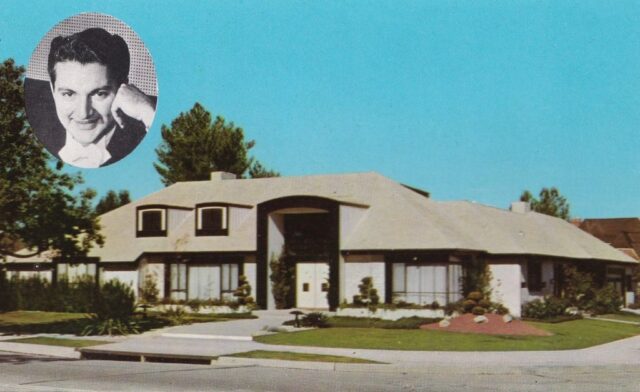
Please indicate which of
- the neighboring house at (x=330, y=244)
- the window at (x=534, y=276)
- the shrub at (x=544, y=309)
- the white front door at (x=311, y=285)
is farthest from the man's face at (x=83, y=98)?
the window at (x=534, y=276)

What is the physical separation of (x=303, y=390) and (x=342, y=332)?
14677 millimetres

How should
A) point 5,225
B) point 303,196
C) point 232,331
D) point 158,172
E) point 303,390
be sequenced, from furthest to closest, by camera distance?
1. point 158,172
2. point 303,196
3. point 232,331
4. point 5,225
5. point 303,390

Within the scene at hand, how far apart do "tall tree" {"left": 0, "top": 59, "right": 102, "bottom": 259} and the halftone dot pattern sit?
6.99 meters

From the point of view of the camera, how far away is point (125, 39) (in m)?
21.8

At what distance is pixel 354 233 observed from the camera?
4091 cm

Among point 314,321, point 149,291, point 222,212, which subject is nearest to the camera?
point 314,321

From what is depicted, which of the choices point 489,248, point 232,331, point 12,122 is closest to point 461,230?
point 489,248

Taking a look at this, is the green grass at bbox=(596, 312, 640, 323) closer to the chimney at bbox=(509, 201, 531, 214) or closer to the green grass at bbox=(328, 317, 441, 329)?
the chimney at bbox=(509, 201, 531, 214)

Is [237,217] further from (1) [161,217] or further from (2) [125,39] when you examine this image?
(2) [125,39]

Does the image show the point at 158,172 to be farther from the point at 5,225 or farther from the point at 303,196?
the point at 5,225

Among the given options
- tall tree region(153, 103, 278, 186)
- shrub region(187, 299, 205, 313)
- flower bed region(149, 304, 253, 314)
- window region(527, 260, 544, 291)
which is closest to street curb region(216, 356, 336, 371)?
flower bed region(149, 304, 253, 314)

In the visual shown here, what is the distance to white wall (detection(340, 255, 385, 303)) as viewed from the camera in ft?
128

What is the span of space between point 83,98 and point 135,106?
1.43 m

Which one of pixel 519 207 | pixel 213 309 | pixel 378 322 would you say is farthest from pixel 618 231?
pixel 378 322
